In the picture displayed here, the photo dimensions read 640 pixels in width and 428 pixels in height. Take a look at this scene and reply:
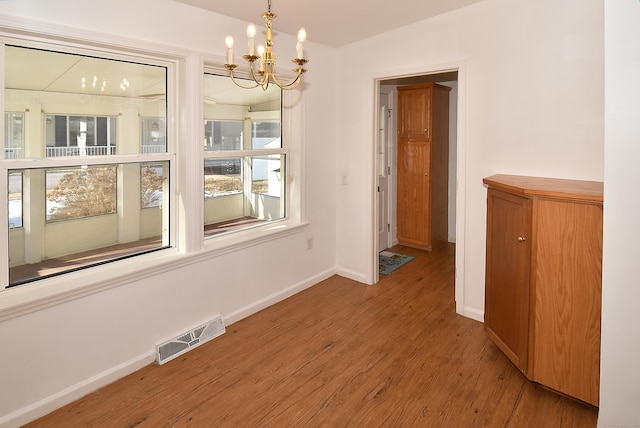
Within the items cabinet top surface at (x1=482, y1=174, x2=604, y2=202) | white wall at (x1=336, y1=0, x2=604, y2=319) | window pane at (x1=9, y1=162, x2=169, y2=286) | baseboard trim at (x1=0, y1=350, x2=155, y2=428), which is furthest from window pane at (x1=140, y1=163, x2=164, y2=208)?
cabinet top surface at (x1=482, y1=174, x2=604, y2=202)

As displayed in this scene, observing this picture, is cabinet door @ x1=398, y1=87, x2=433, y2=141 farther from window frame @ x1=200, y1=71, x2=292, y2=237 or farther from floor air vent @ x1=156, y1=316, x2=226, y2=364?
floor air vent @ x1=156, y1=316, x2=226, y2=364

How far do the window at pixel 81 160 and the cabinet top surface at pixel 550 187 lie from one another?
2.33 meters

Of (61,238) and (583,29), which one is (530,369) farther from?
(61,238)

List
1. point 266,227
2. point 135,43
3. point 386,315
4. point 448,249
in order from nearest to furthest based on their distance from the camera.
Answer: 1. point 135,43
2. point 386,315
3. point 266,227
4. point 448,249

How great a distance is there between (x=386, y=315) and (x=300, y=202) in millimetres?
1331

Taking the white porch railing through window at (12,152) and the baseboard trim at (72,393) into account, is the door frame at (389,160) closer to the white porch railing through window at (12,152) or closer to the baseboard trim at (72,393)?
the baseboard trim at (72,393)

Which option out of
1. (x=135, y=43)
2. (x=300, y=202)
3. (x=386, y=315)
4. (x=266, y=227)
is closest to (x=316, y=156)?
(x=300, y=202)

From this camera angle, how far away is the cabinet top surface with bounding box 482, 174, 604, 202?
209 cm

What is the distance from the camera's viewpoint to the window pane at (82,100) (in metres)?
2.21

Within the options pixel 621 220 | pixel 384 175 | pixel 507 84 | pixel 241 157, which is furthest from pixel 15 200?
pixel 384 175

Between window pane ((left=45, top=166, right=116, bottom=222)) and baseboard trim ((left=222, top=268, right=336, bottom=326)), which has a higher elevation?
window pane ((left=45, top=166, right=116, bottom=222))

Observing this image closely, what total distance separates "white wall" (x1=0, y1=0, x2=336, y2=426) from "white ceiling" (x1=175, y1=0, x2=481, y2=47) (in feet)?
0.50

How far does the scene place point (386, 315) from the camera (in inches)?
135

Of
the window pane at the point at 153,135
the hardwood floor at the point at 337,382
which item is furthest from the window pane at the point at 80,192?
the hardwood floor at the point at 337,382
